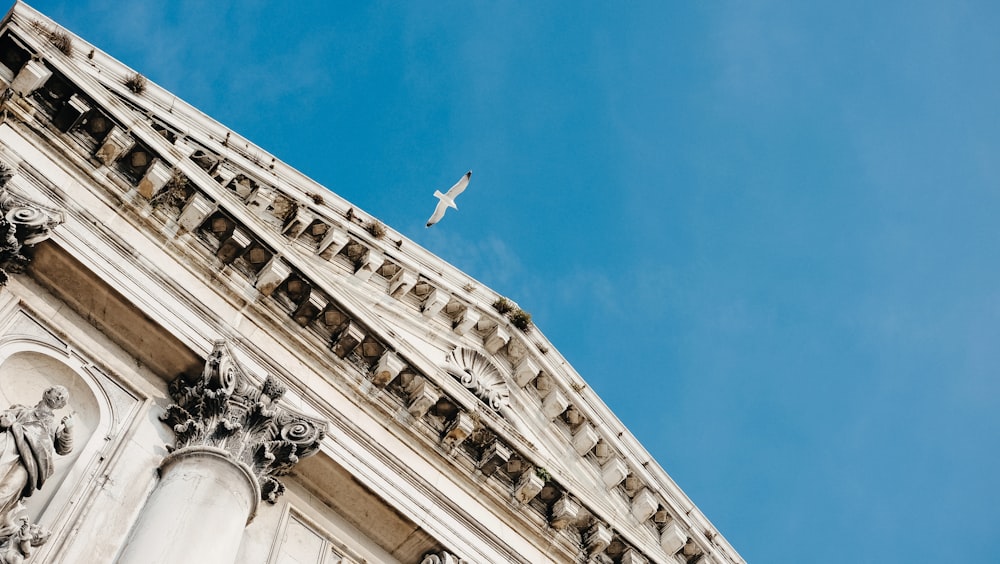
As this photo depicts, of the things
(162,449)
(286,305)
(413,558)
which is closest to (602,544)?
(413,558)

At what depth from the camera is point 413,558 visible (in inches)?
608

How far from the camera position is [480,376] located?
20.0m

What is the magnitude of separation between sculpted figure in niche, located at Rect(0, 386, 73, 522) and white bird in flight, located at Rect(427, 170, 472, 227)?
364 inches

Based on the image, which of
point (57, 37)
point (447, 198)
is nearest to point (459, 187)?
point (447, 198)

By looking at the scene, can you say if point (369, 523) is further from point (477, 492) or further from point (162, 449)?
point (162, 449)

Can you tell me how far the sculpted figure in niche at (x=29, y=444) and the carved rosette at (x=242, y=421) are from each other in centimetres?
127

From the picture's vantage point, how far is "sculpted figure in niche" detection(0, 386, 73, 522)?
38.5 ft

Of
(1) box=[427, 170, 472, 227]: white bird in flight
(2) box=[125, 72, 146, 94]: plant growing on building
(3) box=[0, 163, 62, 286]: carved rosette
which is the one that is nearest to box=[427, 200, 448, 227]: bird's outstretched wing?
(1) box=[427, 170, 472, 227]: white bird in flight

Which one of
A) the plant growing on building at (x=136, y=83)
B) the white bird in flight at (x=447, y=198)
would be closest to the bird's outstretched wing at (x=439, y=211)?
the white bird in flight at (x=447, y=198)

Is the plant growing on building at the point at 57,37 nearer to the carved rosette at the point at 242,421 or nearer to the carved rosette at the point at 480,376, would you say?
the carved rosette at the point at 242,421

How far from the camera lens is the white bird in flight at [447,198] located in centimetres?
2073

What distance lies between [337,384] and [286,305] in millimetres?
1205

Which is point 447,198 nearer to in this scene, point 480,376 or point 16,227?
point 480,376

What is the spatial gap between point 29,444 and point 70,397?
4.47 ft
